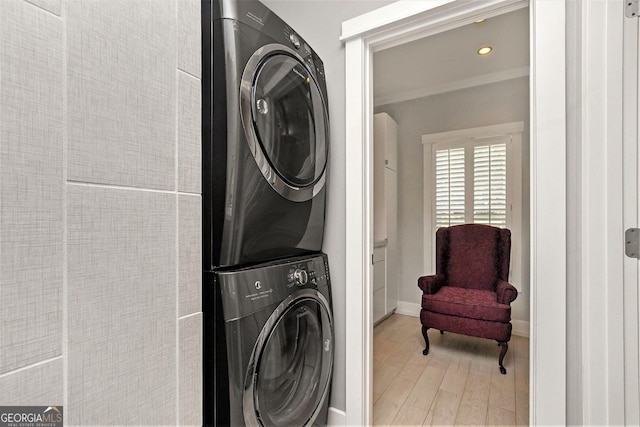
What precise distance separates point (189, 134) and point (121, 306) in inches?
18.3

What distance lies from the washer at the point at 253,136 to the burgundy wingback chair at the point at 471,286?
185 cm

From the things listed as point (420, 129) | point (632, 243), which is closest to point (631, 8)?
point (632, 243)

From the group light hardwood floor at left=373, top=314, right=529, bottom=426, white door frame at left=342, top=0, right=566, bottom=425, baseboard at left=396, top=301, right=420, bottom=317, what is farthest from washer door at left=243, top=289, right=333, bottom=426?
baseboard at left=396, top=301, right=420, bottom=317

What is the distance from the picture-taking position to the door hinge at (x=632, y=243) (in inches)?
36.6

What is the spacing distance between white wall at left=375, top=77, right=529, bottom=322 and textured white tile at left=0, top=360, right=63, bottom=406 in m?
3.66

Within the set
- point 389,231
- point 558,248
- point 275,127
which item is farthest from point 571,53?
point 389,231

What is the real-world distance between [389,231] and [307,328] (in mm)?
2479

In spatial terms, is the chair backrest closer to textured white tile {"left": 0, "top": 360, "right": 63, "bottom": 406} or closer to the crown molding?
the crown molding

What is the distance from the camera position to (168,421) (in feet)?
2.67

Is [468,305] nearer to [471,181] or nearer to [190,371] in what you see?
[471,181]

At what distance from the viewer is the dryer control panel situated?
3.37 ft

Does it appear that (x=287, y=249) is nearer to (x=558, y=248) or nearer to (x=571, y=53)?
(x=558, y=248)

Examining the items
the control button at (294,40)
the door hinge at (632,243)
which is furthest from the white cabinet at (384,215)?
the door hinge at (632,243)

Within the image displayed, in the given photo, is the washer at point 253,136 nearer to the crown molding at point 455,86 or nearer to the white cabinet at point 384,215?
the white cabinet at point 384,215
